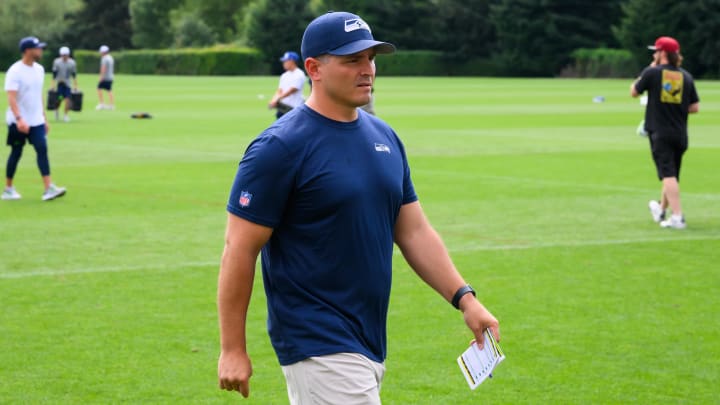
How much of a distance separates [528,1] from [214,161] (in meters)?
64.5

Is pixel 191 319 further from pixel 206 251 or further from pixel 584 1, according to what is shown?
pixel 584 1

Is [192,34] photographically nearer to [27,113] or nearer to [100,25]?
[100,25]

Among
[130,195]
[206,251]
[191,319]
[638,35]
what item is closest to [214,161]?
[130,195]

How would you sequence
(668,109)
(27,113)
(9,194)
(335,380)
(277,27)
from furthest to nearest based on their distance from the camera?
Answer: (277,27)
(9,194)
(27,113)
(668,109)
(335,380)

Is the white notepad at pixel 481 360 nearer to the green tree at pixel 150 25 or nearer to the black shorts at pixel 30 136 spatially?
the black shorts at pixel 30 136

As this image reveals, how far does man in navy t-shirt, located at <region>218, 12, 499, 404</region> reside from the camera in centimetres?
430

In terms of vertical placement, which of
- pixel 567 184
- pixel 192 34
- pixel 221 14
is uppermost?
pixel 567 184

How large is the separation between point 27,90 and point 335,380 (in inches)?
492

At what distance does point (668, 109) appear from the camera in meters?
13.6

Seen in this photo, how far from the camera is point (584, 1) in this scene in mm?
85750

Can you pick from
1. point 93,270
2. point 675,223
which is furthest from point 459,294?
point 675,223

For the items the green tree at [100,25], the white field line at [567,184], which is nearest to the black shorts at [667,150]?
the white field line at [567,184]

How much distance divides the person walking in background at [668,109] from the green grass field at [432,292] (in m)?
0.54

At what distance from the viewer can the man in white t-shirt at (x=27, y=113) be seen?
15.8m
